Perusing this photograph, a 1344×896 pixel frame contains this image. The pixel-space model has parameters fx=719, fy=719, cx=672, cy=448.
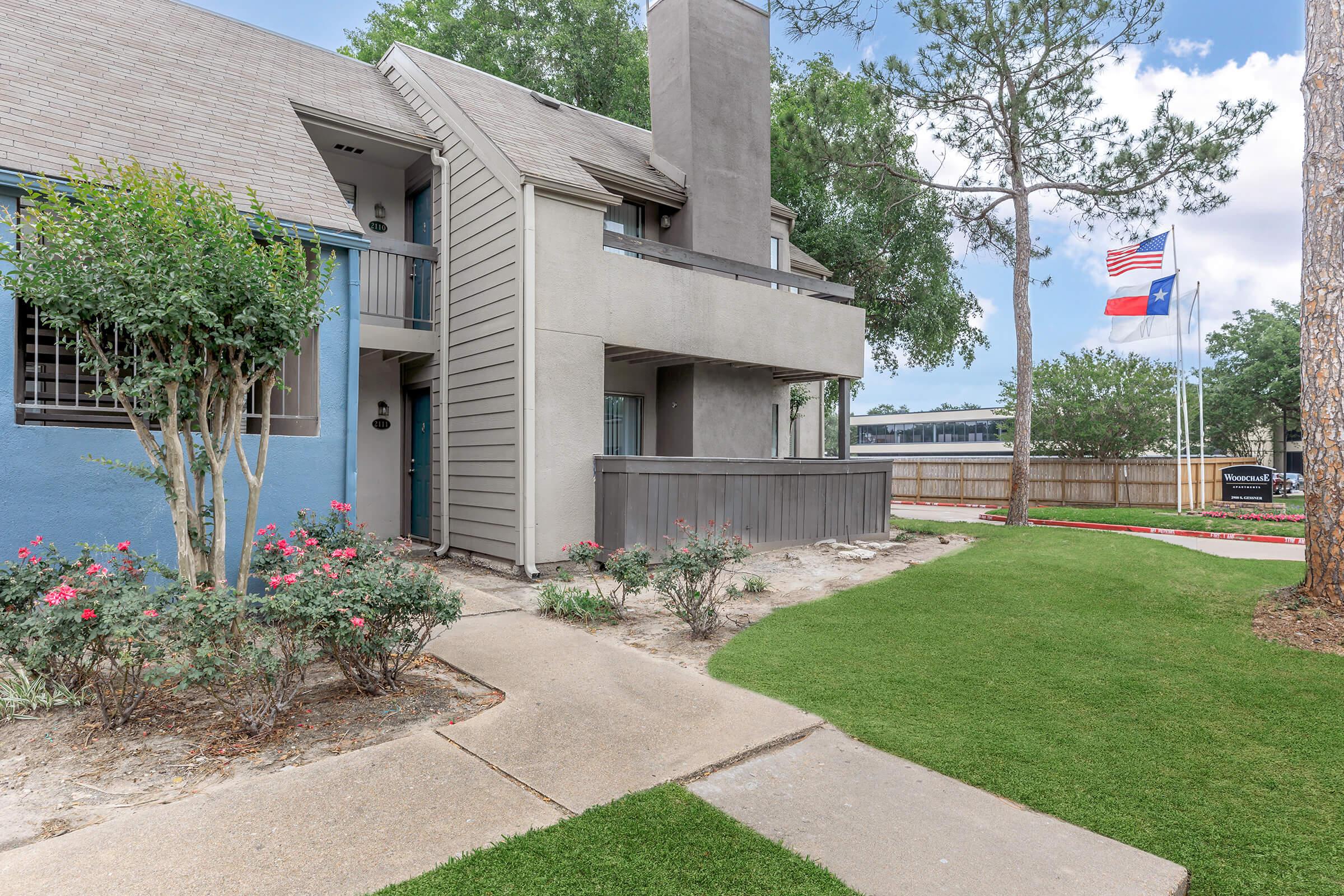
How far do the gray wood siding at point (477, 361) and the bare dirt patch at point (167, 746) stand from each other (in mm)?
4090

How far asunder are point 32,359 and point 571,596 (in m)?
4.61

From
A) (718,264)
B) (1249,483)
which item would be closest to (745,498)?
(718,264)

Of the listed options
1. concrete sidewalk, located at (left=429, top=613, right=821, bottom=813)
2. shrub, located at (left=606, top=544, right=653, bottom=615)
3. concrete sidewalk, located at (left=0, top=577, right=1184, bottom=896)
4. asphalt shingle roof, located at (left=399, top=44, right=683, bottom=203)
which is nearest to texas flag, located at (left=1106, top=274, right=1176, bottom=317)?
asphalt shingle roof, located at (left=399, top=44, right=683, bottom=203)

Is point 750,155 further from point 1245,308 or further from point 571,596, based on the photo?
point 1245,308

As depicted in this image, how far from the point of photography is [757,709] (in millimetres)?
4105

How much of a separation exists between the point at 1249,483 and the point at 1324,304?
60.2 feet

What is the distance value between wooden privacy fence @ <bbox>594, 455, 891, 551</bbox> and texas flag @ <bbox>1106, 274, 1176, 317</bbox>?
914cm

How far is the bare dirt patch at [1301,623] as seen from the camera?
5.57 metres

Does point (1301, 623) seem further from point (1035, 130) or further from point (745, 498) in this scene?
point (1035, 130)

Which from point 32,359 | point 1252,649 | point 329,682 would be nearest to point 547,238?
point 32,359

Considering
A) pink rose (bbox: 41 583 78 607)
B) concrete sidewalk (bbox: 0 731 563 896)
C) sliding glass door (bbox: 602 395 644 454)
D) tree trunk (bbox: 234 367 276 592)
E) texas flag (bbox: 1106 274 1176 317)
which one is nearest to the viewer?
concrete sidewalk (bbox: 0 731 563 896)

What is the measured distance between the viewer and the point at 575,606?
6.33 metres

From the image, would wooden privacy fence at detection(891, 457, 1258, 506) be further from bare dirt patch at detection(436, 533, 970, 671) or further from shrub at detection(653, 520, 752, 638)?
shrub at detection(653, 520, 752, 638)

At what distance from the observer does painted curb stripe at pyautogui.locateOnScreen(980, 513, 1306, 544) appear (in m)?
13.2
